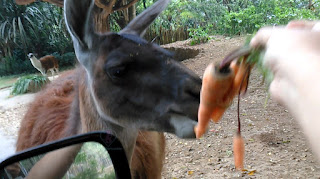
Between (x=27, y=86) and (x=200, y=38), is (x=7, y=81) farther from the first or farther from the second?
(x=200, y=38)

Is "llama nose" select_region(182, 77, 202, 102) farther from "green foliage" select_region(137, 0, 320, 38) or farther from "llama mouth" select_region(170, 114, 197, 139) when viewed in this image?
"green foliage" select_region(137, 0, 320, 38)

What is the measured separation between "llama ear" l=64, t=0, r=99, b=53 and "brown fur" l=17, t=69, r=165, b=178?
268 millimetres

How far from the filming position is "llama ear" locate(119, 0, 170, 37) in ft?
6.22

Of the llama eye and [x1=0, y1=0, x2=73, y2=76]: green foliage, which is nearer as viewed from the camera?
the llama eye

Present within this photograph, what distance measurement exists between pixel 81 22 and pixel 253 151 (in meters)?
2.39

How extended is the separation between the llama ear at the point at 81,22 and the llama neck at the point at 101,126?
277mm

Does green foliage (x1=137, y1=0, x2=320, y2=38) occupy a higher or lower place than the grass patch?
higher

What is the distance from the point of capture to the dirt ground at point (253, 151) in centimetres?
289

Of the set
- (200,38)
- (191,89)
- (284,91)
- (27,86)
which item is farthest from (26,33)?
(284,91)

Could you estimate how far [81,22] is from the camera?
1.56 m

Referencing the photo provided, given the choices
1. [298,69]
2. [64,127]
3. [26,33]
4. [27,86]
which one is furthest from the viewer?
[26,33]

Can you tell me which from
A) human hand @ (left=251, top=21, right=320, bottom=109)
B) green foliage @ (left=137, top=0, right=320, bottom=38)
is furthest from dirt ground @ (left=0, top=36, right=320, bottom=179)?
green foliage @ (left=137, top=0, right=320, bottom=38)

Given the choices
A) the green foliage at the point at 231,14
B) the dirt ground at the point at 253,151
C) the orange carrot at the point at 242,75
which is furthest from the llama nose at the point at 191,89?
the green foliage at the point at 231,14

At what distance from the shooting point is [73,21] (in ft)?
5.00
